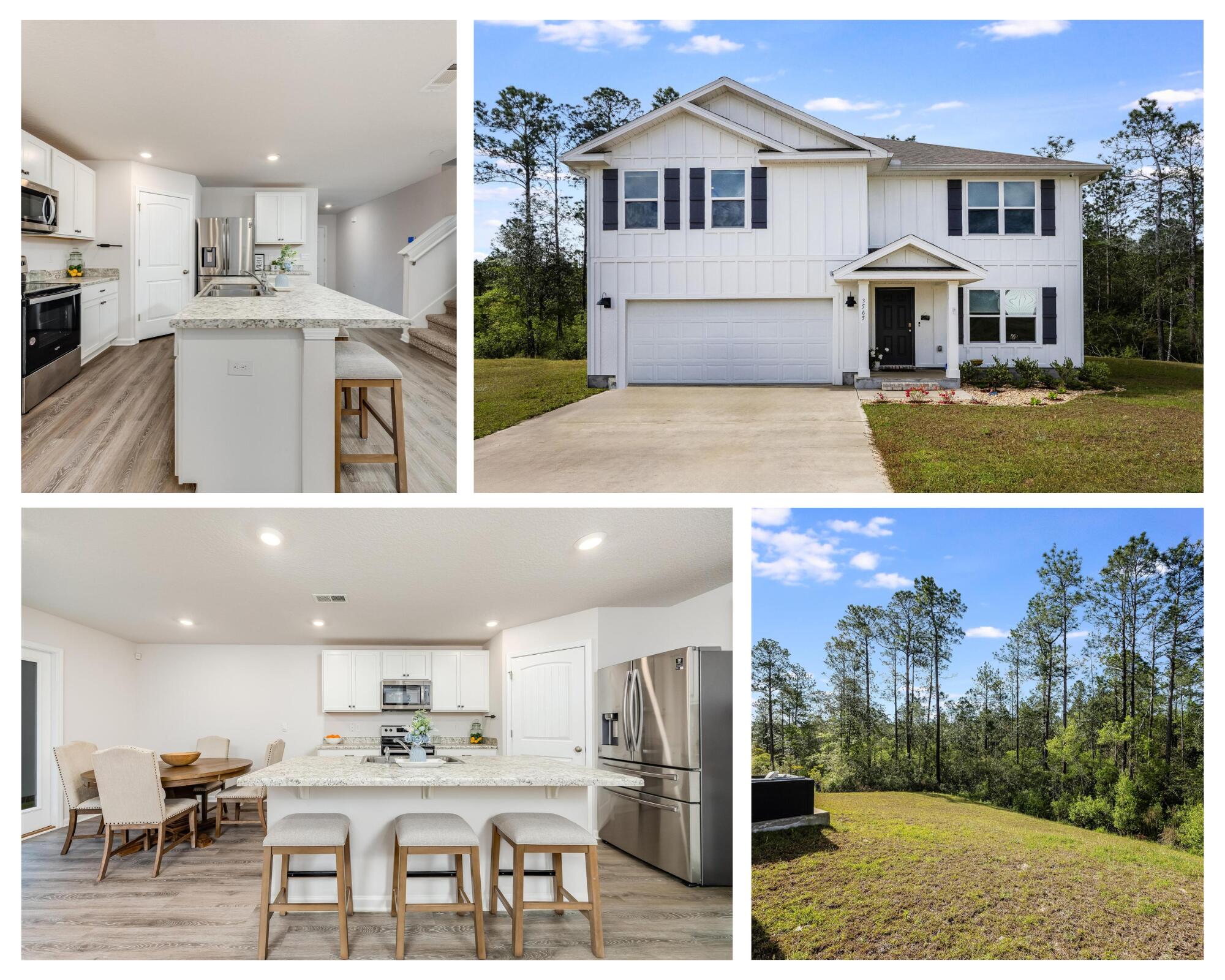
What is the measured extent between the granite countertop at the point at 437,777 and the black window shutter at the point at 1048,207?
8799 mm

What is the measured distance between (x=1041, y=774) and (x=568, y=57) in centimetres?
837

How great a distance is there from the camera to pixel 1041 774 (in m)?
7.34

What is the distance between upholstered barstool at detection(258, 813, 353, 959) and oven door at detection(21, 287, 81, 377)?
316cm

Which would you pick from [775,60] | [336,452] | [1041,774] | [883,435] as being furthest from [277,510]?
[775,60]

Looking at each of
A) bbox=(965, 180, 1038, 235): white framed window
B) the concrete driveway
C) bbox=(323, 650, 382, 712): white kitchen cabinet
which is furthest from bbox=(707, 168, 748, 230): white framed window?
bbox=(323, 650, 382, 712): white kitchen cabinet

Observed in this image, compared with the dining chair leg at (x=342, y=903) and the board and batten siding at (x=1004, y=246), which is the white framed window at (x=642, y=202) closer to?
the board and batten siding at (x=1004, y=246)

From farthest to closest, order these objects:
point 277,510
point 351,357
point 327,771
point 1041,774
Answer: point 1041,774 < point 351,357 < point 327,771 < point 277,510

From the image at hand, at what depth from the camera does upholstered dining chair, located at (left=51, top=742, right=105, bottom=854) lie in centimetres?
714

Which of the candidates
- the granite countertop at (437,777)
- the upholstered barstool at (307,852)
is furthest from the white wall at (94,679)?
the upholstered barstool at (307,852)

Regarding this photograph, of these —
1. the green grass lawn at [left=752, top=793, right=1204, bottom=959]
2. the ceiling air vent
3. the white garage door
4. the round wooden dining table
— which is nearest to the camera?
the green grass lawn at [left=752, top=793, right=1204, bottom=959]

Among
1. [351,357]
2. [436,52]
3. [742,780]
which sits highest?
[436,52]

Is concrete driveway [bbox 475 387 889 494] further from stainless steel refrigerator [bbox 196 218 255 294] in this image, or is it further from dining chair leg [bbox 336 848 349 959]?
stainless steel refrigerator [bbox 196 218 255 294]

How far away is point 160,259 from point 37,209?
2.23m
